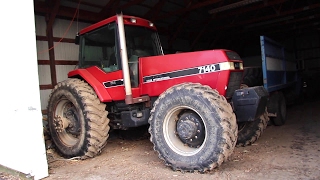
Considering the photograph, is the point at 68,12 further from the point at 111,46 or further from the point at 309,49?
the point at 309,49

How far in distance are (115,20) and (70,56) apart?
145 inches

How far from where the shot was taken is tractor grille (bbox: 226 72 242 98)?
393 centimetres

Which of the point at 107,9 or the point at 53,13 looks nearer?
the point at 53,13

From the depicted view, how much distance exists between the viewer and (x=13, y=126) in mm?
3975

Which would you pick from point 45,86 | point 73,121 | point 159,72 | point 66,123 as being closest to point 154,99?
point 159,72

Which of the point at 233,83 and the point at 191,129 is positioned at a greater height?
the point at 233,83

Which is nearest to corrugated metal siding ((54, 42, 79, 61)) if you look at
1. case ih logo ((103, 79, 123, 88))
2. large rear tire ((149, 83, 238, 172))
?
case ih logo ((103, 79, 123, 88))

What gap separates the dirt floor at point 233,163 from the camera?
3.46 meters

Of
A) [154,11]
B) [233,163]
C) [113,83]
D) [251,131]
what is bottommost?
[233,163]

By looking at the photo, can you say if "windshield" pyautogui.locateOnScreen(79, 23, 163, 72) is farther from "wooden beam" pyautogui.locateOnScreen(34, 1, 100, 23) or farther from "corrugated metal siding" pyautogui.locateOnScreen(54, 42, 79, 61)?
"corrugated metal siding" pyautogui.locateOnScreen(54, 42, 79, 61)

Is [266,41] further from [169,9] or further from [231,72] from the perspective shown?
[169,9]

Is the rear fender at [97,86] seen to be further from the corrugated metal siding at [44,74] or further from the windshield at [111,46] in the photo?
the corrugated metal siding at [44,74]

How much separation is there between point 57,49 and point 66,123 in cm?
315

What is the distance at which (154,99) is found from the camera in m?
4.49
